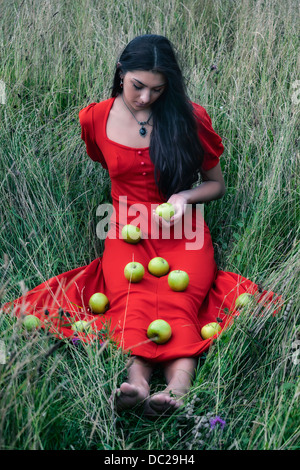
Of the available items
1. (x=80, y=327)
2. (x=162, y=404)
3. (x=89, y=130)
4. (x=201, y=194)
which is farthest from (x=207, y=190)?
(x=162, y=404)

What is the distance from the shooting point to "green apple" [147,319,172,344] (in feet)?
8.72

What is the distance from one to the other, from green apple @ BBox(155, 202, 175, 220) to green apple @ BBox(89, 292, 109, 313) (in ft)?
1.79

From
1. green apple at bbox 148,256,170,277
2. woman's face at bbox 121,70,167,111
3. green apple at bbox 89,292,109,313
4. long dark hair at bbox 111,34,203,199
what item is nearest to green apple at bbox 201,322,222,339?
green apple at bbox 148,256,170,277

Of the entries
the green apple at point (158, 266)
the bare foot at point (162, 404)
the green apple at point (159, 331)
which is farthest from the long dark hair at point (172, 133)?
the bare foot at point (162, 404)

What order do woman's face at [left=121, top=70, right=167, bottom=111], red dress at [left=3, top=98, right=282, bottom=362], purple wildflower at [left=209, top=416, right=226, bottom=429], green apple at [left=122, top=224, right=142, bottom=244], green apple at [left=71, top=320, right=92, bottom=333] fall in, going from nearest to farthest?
1. purple wildflower at [left=209, top=416, right=226, bottom=429]
2. green apple at [left=71, top=320, right=92, bottom=333]
3. red dress at [left=3, top=98, right=282, bottom=362]
4. woman's face at [left=121, top=70, right=167, bottom=111]
5. green apple at [left=122, top=224, right=142, bottom=244]

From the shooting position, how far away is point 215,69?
14.4 feet

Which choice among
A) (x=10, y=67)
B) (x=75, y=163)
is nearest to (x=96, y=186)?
(x=75, y=163)

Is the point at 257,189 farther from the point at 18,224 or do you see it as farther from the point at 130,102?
the point at 18,224

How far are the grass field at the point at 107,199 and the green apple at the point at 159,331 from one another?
20 cm

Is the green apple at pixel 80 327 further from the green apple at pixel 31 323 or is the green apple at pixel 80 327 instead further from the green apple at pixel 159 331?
the green apple at pixel 159 331

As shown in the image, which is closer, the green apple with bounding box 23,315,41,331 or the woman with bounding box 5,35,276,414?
the green apple with bounding box 23,315,41,331

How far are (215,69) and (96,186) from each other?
148 centimetres

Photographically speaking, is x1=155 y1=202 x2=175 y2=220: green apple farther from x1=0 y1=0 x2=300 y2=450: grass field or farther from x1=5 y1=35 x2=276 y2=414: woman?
x1=0 y1=0 x2=300 y2=450: grass field

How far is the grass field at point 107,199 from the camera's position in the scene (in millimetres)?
2207
